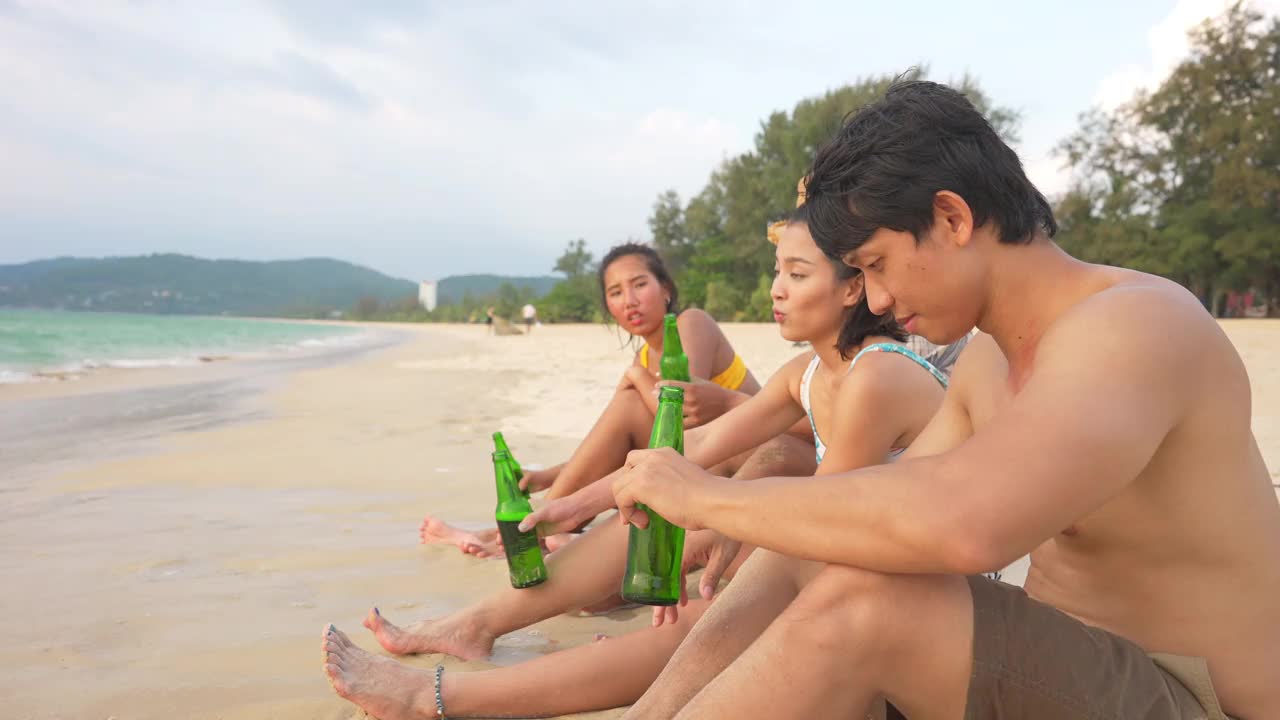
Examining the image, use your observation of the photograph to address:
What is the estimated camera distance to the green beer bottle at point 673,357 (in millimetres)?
3260

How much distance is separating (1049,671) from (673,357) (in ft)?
6.97

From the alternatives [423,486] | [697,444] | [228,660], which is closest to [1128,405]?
[697,444]

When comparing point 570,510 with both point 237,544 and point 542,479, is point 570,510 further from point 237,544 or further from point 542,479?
point 237,544

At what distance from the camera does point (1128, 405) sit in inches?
49.4

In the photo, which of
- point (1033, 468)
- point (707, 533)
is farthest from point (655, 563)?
point (1033, 468)

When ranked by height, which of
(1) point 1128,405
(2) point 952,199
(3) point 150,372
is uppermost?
(2) point 952,199

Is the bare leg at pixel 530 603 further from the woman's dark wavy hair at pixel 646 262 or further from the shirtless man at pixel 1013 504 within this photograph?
the woman's dark wavy hair at pixel 646 262

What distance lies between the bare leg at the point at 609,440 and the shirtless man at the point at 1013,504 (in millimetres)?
1668

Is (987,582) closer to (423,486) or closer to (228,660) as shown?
(228,660)

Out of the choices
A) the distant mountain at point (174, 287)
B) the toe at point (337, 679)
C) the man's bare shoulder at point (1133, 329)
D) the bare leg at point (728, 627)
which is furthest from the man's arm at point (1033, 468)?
the distant mountain at point (174, 287)

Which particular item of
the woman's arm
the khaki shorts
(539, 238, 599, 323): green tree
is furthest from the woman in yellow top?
(539, 238, 599, 323): green tree

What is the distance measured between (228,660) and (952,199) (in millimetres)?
2293

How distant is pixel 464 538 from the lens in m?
3.64

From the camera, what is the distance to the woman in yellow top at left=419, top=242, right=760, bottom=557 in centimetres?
332
